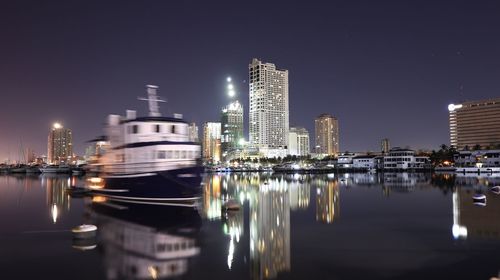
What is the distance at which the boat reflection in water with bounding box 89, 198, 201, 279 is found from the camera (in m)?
A: 16.9

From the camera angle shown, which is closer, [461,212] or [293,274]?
[293,274]

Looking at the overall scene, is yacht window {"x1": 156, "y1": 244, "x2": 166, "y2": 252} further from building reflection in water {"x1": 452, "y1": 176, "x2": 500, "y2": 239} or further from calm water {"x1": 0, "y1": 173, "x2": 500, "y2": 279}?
building reflection in water {"x1": 452, "y1": 176, "x2": 500, "y2": 239}

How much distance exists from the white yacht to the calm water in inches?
65.4

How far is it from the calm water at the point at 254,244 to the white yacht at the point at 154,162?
166 centimetres

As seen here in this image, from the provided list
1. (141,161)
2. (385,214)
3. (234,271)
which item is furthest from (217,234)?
(385,214)

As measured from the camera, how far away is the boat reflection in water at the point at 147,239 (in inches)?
664

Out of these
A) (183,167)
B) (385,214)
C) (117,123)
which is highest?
(117,123)

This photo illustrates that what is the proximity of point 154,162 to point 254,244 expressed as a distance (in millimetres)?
16435

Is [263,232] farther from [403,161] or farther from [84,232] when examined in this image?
[403,161]

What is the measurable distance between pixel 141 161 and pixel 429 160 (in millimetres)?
167113

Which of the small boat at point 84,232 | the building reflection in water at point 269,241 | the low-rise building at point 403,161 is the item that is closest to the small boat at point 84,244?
the small boat at point 84,232

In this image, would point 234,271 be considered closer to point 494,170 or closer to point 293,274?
point 293,274

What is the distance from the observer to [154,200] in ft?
114

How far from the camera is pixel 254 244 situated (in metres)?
21.4
